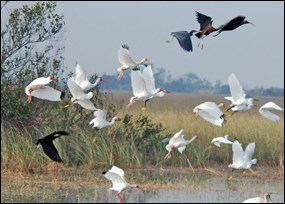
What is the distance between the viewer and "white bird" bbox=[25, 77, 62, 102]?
7.95 metres

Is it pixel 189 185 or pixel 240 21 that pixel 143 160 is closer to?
pixel 189 185

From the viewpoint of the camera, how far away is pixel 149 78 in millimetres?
9266

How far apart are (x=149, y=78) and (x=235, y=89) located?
2.79ft

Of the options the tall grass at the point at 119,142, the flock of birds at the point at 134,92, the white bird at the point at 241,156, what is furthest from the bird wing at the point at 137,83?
the tall grass at the point at 119,142

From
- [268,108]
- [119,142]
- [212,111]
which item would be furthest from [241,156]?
[119,142]

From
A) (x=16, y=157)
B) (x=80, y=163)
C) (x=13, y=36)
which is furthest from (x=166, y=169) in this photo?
(x=13, y=36)

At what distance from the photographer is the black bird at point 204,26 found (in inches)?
288

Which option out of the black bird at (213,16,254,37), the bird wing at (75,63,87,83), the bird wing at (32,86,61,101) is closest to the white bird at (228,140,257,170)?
the bird wing at (75,63,87,83)

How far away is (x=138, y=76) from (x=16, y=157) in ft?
21.8

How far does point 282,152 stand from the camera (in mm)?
17156

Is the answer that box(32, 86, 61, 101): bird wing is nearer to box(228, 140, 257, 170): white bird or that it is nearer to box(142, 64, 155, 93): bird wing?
box(142, 64, 155, 93): bird wing

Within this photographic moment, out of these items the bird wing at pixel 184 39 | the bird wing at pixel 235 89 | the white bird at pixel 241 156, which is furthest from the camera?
the white bird at pixel 241 156

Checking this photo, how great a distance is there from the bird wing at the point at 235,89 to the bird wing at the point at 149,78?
770mm

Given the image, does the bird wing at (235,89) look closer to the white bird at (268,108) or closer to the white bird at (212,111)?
the white bird at (212,111)
